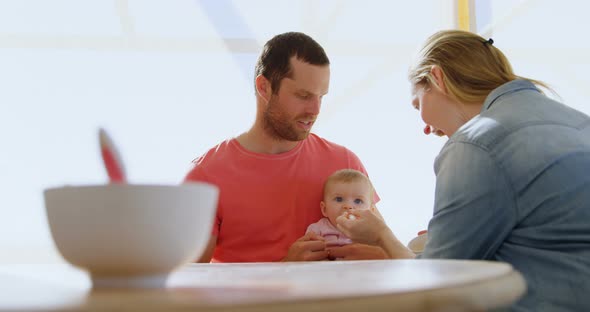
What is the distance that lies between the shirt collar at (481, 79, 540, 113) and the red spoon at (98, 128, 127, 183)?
90 centimetres

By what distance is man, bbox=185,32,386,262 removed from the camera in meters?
2.20

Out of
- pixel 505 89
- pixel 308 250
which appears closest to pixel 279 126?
pixel 308 250

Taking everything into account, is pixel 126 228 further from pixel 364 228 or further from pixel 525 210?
pixel 364 228

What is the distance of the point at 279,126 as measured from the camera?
235 cm

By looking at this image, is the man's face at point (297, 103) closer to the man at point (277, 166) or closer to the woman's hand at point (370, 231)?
the man at point (277, 166)

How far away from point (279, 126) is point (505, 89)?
102cm

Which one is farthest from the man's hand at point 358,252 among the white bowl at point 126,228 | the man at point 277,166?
the white bowl at point 126,228

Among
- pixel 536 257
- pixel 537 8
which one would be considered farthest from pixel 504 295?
pixel 537 8

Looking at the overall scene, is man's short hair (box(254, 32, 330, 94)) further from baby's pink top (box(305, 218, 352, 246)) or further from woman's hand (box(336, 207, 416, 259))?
woman's hand (box(336, 207, 416, 259))

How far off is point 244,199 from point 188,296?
5.26ft

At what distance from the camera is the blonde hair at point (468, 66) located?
1.58 meters

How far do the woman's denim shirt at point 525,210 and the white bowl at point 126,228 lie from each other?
2.08ft

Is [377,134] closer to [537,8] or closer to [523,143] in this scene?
[537,8]

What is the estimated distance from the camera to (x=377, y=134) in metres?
6.34
